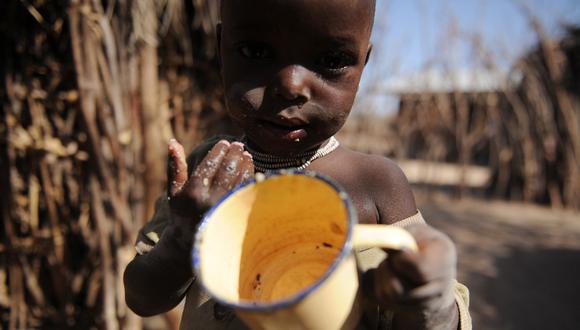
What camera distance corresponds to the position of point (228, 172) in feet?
2.22

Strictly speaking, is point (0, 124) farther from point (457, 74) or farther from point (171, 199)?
point (457, 74)

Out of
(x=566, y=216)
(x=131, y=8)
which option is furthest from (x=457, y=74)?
(x=131, y=8)

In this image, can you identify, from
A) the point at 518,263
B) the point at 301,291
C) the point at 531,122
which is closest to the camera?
the point at 301,291

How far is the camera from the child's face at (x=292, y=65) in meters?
0.73

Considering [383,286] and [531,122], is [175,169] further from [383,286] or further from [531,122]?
[531,122]

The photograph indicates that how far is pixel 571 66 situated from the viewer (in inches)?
316

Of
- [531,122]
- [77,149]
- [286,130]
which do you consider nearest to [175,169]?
[286,130]

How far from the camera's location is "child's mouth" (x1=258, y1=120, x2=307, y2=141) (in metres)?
0.78

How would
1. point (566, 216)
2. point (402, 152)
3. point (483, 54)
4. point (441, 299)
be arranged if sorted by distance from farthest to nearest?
point (402, 152) < point (483, 54) < point (566, 216) < point (441, 299)

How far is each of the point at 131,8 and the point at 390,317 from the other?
1.74 metres

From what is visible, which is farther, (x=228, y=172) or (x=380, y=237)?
(x=228, y=172)

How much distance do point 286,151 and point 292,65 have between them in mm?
173

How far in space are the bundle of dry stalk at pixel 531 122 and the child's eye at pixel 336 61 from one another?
26.5 ft

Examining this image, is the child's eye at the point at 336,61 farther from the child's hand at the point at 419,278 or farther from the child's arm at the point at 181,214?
the child's hand at the point at 419,278
